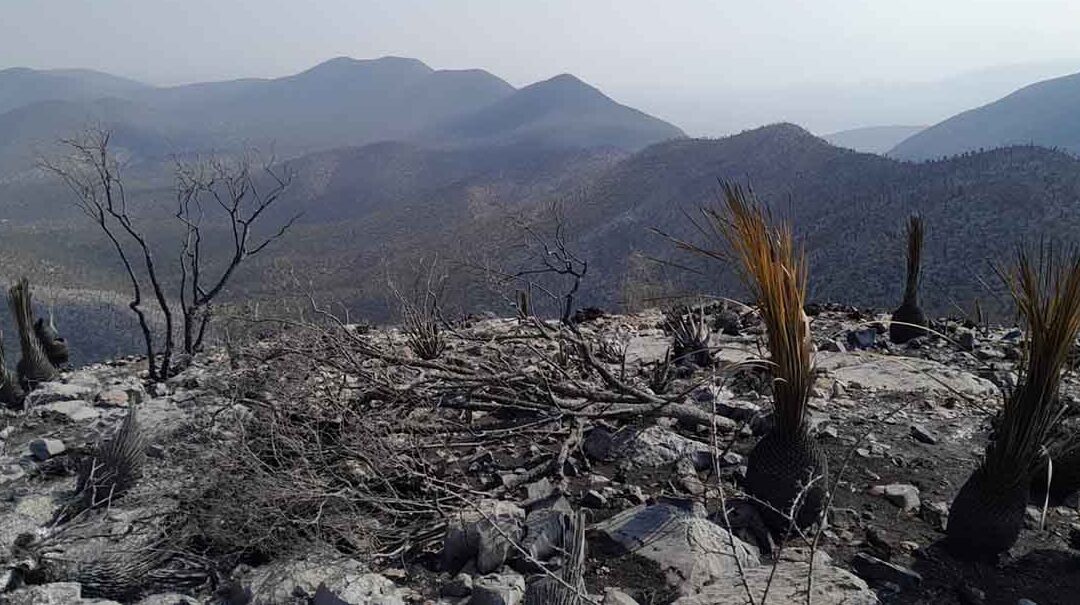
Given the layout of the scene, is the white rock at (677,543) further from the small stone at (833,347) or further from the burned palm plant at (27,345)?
the burned palm plant at (27,345)

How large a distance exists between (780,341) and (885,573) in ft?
3.13

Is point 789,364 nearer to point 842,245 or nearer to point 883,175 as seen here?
point 842,245

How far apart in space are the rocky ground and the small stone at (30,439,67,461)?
1 cm

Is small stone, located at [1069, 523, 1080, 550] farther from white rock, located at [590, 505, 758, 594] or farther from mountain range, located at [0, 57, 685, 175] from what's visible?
mountain range, located at [0, 57, 685, 175]

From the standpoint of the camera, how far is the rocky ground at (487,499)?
2637mm

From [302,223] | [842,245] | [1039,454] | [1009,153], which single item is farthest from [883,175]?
[302,223]

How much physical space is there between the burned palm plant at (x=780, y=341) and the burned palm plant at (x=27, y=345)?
24.3 feet

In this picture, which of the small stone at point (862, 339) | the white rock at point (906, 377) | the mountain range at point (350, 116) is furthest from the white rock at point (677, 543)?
the mountain range at point (350, 116)

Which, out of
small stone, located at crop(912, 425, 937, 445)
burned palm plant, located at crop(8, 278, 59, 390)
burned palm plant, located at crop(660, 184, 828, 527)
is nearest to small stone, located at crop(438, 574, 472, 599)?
burned palm plant, located at crop(660, 184, 828, 527)

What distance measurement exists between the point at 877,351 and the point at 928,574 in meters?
3.82

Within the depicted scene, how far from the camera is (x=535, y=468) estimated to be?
3.53 meters

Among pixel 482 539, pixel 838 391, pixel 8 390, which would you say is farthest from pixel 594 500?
pixel 8 390

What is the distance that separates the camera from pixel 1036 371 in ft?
8.70

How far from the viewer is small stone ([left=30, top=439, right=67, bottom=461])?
170 inches
